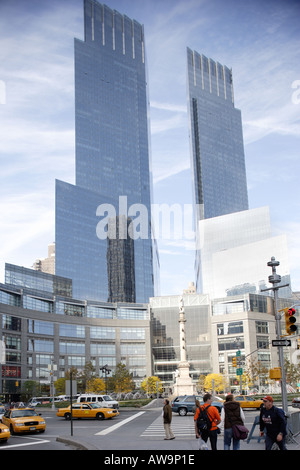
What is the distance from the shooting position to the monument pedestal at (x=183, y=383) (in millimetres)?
64062

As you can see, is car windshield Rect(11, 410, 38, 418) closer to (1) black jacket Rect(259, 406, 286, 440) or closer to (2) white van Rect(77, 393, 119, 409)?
(2) white van Rect(77, 393, 119, 409)

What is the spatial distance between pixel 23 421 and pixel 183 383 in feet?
136

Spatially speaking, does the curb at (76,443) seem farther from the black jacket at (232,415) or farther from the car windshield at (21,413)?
the black jacket at (232,415)

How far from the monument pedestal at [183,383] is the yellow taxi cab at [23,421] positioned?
1536 inches

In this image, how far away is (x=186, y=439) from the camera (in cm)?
2097

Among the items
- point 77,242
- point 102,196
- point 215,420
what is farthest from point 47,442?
point 102,196

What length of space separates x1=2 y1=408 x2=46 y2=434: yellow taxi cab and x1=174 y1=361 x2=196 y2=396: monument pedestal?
39018mm

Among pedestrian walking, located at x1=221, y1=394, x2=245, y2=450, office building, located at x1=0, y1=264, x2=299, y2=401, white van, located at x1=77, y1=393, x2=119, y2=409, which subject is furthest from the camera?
office building, located at x1=0, y1=264, x2=299, y2=401

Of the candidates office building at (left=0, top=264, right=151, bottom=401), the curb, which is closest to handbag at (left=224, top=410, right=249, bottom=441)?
the curb

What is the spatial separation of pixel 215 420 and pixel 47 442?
11380mm

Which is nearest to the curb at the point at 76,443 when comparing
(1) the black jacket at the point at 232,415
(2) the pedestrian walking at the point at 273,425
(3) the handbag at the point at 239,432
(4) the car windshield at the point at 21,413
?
(4) the car windshield at the point at 21,413

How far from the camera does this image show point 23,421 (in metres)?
26.0

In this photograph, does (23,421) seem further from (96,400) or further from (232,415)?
(96,400)

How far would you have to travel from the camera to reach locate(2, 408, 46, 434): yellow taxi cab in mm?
25766
